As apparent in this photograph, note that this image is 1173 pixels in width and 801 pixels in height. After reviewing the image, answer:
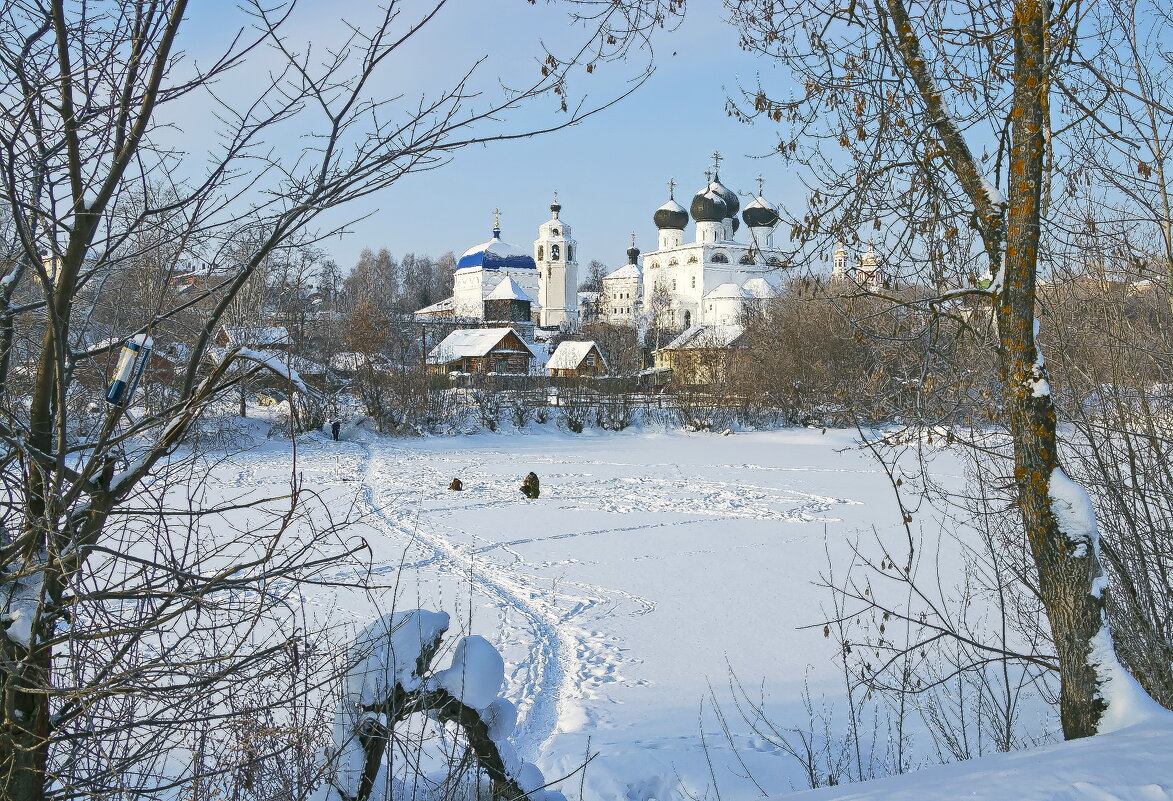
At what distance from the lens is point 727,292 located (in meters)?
70.4

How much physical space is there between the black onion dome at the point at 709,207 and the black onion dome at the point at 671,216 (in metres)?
2.31

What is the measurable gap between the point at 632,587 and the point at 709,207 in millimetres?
65249

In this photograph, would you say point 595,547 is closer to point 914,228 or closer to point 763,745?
point 763,745

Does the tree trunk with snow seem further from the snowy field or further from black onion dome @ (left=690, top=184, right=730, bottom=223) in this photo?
black onion dome @ (left=690, top=184, right=730, bottom=223)

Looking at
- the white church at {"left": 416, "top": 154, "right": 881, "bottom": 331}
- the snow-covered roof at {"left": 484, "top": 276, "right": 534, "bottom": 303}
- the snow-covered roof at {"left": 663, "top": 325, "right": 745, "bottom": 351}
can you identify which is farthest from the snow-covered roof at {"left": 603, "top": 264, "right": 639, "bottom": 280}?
the snow-covered roof at {"left": 663, "top": 325, "right": 745, "bottom": 351}

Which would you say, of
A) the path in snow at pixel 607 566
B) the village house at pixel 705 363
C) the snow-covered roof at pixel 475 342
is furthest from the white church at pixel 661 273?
the path in snow at pixel 607 566

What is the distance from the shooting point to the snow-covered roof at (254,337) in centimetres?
257

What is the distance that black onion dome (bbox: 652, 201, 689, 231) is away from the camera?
74938 mm

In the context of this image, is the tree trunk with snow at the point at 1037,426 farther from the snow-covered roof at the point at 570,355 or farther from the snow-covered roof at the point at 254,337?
the snow-covered roof at the point at 570,355

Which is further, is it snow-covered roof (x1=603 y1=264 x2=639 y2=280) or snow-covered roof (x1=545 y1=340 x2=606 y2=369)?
snow-covered roof (x1=603 y1=264 x2=639 y2=280)

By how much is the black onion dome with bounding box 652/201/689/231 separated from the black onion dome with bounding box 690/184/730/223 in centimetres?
231

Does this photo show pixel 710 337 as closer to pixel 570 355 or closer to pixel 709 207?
pixel 570 355

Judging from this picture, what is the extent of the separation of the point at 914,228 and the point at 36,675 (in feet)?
12.4

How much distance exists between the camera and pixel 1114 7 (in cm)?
418
